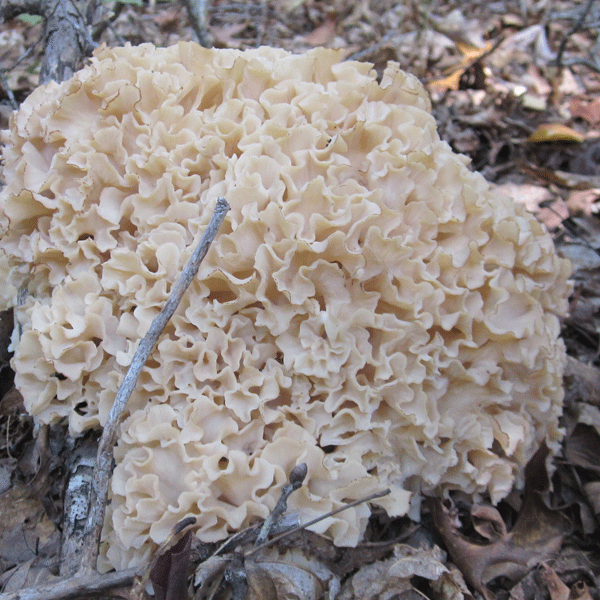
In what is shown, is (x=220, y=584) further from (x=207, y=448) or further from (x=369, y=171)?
(x=369, y=171)

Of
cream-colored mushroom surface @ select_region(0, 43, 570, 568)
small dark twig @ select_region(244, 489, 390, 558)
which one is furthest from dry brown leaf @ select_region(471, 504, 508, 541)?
small dark twig @ select_region(244, 489, 390, 558)

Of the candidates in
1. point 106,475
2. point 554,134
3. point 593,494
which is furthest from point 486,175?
point 106,475

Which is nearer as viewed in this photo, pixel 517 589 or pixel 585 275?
pixel 517 589

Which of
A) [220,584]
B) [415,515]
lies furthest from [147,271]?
[415,515]

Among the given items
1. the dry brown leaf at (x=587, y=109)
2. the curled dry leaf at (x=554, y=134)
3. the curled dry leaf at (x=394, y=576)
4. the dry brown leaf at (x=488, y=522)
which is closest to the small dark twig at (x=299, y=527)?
the curled dry leaf at (x=394, y=576)

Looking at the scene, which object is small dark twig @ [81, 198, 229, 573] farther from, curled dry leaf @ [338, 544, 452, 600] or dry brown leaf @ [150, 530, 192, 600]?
curled dry leaf @ [338, 544, 452, 600]
